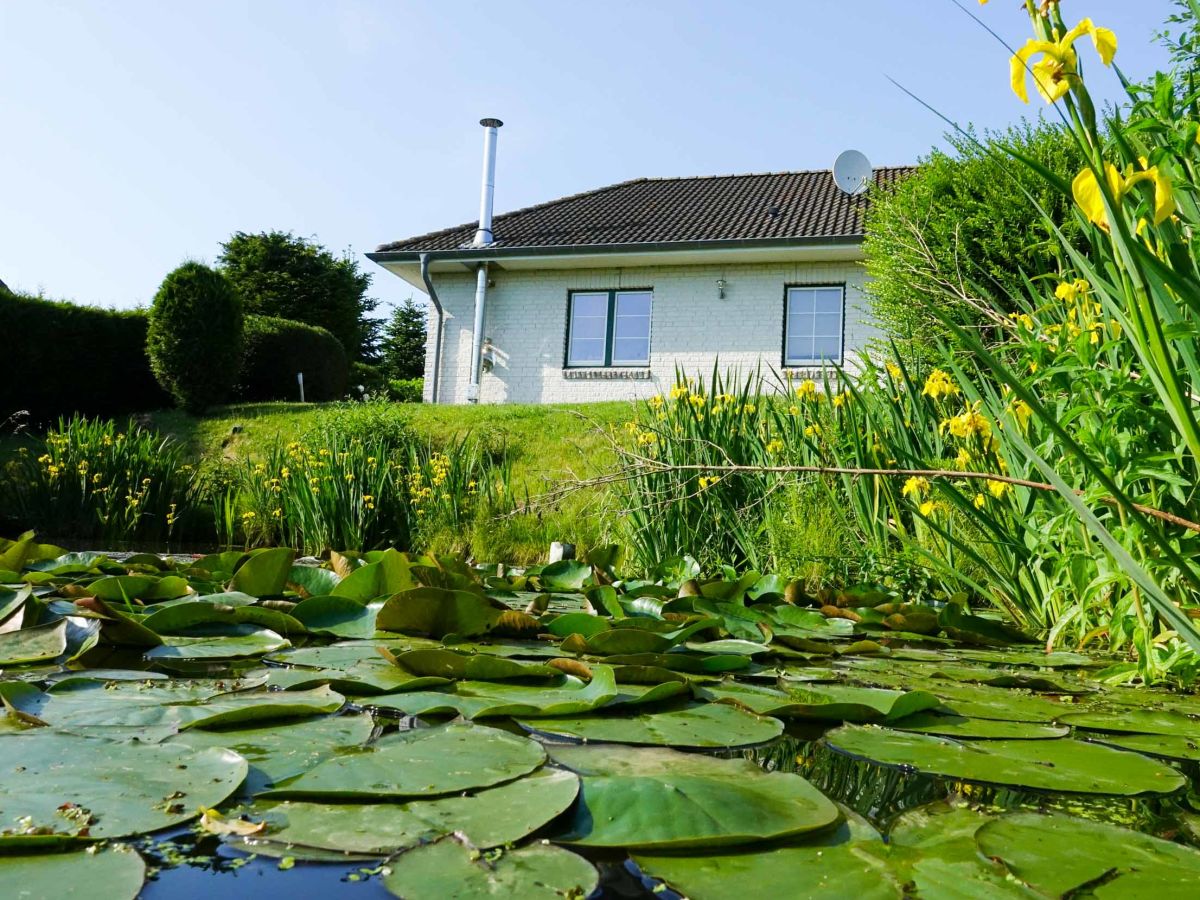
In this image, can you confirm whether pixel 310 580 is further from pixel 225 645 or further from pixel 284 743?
pixel 284 743

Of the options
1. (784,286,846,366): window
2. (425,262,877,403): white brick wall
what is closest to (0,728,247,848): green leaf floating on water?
(425,262,877,403): white brick wall

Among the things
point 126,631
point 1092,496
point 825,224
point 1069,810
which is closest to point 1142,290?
point 1069,810

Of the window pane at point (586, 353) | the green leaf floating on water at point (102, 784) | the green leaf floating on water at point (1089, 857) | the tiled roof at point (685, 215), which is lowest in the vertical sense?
the green leaf floating on water at point (102, 784)

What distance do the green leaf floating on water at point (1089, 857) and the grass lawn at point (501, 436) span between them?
3883mm

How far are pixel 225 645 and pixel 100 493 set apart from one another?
264 inches

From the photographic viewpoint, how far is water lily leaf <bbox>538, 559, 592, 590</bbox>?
2.98 meters

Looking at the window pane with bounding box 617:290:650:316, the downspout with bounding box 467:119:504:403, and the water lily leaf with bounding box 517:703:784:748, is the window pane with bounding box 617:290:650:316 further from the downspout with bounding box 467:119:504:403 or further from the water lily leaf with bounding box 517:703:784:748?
the water lily leaf with bounding box 517:703:784:748

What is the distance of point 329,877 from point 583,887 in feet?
0.70

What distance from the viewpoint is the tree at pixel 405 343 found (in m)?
28.8

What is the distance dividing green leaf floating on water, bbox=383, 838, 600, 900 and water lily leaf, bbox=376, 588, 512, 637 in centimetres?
101

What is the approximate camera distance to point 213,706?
1228 millimetres

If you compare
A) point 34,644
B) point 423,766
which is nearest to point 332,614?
point 34,644

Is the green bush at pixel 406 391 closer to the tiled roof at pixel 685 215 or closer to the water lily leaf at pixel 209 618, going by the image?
the tiled roof at pixel 685 215

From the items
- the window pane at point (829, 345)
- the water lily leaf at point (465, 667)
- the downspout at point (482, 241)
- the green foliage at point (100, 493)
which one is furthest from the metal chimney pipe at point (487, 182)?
the water lily leaf at point (465, 667)
